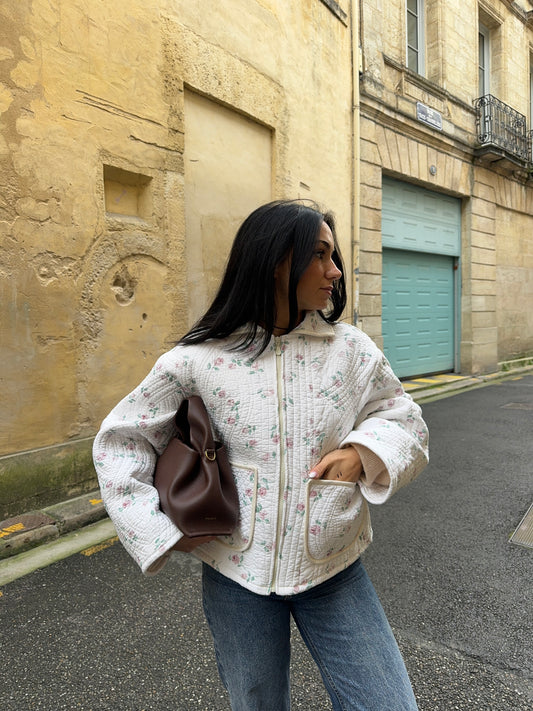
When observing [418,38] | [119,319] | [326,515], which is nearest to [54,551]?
[119,319]

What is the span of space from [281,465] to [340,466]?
14cm

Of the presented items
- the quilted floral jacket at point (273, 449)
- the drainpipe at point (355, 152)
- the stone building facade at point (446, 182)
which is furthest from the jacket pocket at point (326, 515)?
the stone building facade at point (446, 182)

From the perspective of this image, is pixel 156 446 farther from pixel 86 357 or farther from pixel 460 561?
pixel 86 357

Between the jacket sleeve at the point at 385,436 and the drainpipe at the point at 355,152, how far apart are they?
6.80 meters

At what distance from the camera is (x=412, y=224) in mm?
10320

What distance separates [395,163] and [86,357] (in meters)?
7.29

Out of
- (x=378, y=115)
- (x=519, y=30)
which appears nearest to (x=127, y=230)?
(x=378, y=115)

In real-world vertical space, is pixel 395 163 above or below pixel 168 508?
above

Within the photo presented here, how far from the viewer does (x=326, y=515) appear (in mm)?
1209

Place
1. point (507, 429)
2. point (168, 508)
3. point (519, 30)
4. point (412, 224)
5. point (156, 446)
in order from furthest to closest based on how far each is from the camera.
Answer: point (519, 30)
point (412, 224)
point (507, 429)
point (156, 446)
point (168, 508)

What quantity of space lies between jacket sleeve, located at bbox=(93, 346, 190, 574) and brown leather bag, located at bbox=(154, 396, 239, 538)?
0.03 metres

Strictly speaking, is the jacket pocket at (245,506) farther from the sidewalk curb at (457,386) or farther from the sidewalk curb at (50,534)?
the sidewalk curb at (457,386)

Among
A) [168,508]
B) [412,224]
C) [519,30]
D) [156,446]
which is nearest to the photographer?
[168,508]

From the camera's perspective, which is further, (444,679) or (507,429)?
(507,429)
